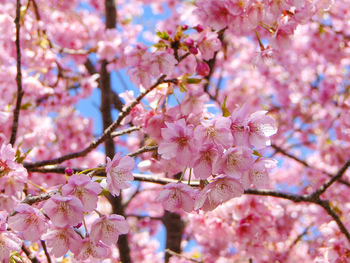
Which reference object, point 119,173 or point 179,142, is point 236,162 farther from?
point 119,173

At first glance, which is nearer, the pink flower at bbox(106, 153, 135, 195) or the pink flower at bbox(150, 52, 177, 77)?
the pink flower at bbox(106, 153, 135, 195)

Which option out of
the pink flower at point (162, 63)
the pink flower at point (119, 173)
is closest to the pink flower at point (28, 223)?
the pink flower at point (119, 173)

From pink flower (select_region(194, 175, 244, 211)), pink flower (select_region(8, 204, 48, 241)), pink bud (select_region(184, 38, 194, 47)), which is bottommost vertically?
pink flower (select_region(8, 204, 48, 241))

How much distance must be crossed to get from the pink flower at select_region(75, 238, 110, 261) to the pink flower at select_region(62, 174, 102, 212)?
0.18m

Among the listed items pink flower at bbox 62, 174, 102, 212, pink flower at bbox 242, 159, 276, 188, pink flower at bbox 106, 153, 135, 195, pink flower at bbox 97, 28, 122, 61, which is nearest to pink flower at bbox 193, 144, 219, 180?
pink flower at bbox 242, 159, 276, 188

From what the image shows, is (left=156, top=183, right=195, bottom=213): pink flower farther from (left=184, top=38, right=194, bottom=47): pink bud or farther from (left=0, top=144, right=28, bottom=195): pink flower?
(left=184, top=38, right=194, bottom=47): pink bud

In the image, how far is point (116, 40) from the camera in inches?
160

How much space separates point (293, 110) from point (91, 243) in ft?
23.4

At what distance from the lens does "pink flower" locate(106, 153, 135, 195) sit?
4.79 ft

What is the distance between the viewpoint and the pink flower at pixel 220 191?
1.45 meters

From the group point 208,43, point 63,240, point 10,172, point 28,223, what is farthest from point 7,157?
point 208,43

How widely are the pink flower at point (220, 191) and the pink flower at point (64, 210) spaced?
42cm

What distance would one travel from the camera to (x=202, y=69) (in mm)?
1998

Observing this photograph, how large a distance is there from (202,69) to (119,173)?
30.6 inches
